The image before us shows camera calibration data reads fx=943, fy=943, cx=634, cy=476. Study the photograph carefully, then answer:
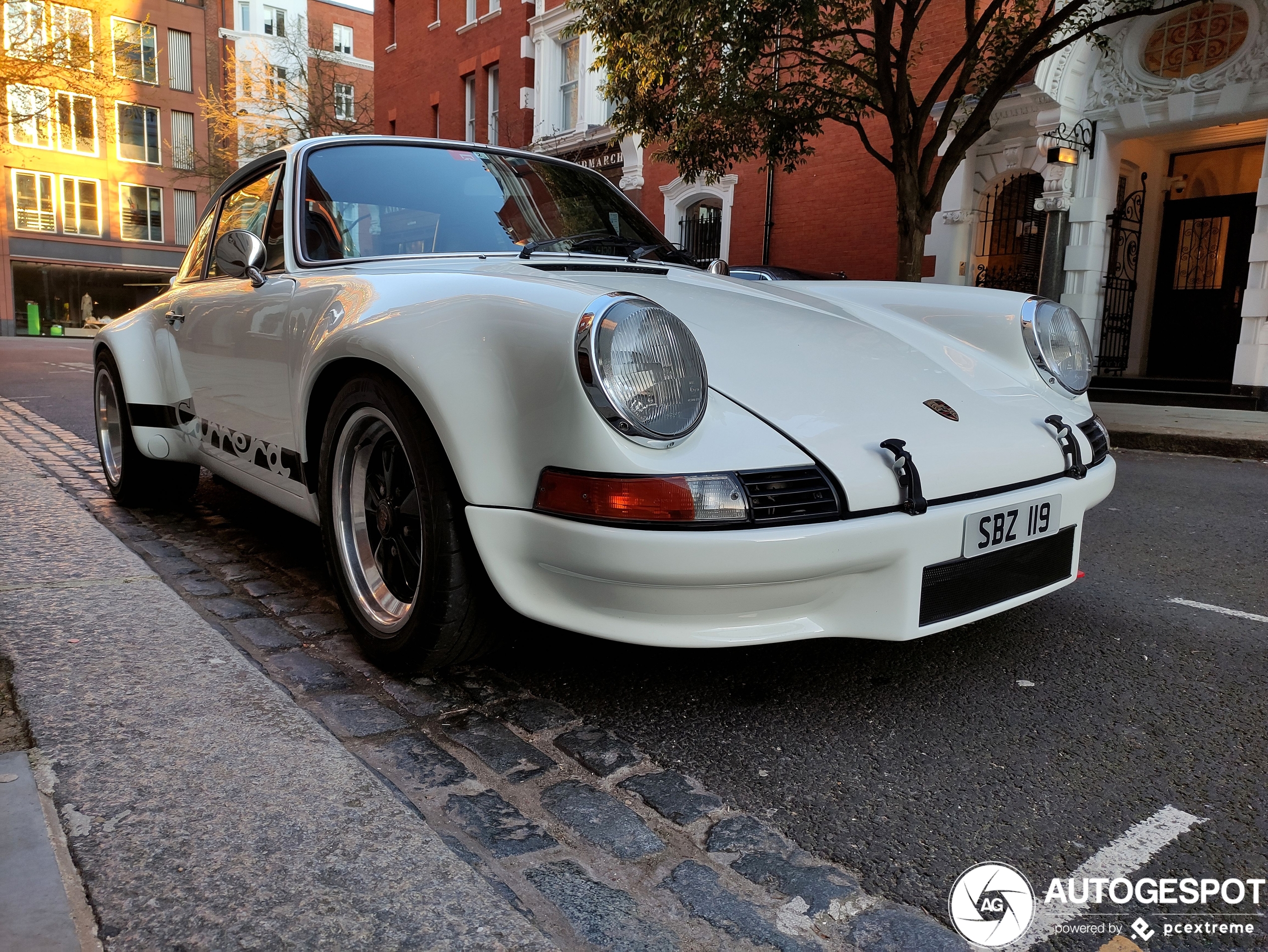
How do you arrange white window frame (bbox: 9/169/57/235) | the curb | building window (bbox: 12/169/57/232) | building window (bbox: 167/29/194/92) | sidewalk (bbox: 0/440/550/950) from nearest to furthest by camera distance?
1. sidewalk (bbox: 0/440/550/950)
2. the curb
3. white window frame (bbox: 9/169/57/235)
4. building window (bbox: 12/169/57/232)
5. building window (bbox: 167/29/194/92)

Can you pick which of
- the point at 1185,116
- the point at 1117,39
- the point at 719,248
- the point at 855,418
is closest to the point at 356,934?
the point at 855,418

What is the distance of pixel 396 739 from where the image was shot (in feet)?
6.80

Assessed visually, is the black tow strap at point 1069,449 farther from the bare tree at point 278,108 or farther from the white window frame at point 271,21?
the white window frame at point 271,21

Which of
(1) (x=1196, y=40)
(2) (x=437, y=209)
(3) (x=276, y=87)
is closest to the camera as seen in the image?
(2) (x=437, y=209)

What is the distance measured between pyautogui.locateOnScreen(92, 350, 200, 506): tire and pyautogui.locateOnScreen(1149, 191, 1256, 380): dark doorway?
1267 centimetres

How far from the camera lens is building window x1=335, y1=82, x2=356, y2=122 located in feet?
97.0

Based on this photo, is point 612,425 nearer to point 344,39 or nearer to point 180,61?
point 180,61

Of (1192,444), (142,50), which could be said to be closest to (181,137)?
(142,50)

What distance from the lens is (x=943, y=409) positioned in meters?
2.33

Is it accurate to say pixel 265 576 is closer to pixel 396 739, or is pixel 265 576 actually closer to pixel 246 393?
pixel 246 393

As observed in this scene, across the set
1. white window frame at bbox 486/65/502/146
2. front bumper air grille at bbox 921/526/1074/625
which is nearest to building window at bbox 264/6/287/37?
white window frame at bbox 486/65/502/146

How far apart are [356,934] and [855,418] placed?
4.71 ft

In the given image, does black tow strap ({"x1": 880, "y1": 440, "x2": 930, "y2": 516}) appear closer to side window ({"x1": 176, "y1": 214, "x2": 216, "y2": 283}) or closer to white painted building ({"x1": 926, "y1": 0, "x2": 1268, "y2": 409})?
side window ({"x1": 176, "y1": 214, "x2": 216, "y2": 283})

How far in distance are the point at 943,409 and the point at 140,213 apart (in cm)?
4397
